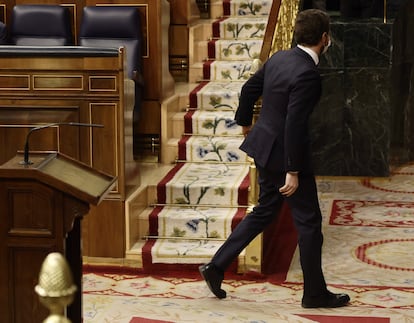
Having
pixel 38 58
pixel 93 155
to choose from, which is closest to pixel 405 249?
pixel 93 155

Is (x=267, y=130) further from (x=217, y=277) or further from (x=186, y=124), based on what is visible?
(x=186, y=124)

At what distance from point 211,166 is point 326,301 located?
68.2 inches

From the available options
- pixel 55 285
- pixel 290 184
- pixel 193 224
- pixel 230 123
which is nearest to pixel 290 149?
pixel 290 184

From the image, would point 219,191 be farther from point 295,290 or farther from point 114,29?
point 114,29

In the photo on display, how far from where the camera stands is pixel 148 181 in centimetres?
565

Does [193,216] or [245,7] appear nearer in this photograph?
[193,216]

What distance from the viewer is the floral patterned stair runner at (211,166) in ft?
17.2

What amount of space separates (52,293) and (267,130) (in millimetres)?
2801

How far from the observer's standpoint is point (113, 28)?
6.20 m

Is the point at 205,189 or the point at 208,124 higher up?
the point at 208,124

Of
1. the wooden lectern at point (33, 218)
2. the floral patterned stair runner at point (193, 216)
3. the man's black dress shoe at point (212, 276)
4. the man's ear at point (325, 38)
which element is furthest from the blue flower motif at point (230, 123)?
the wooden lectern at point (33, 218)

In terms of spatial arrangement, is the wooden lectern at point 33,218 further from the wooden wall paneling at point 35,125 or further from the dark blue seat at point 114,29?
the dark blue seat at point 114,29

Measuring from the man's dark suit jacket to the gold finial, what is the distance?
260 centimetres

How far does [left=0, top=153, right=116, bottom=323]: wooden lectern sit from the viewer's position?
3.06 meters
